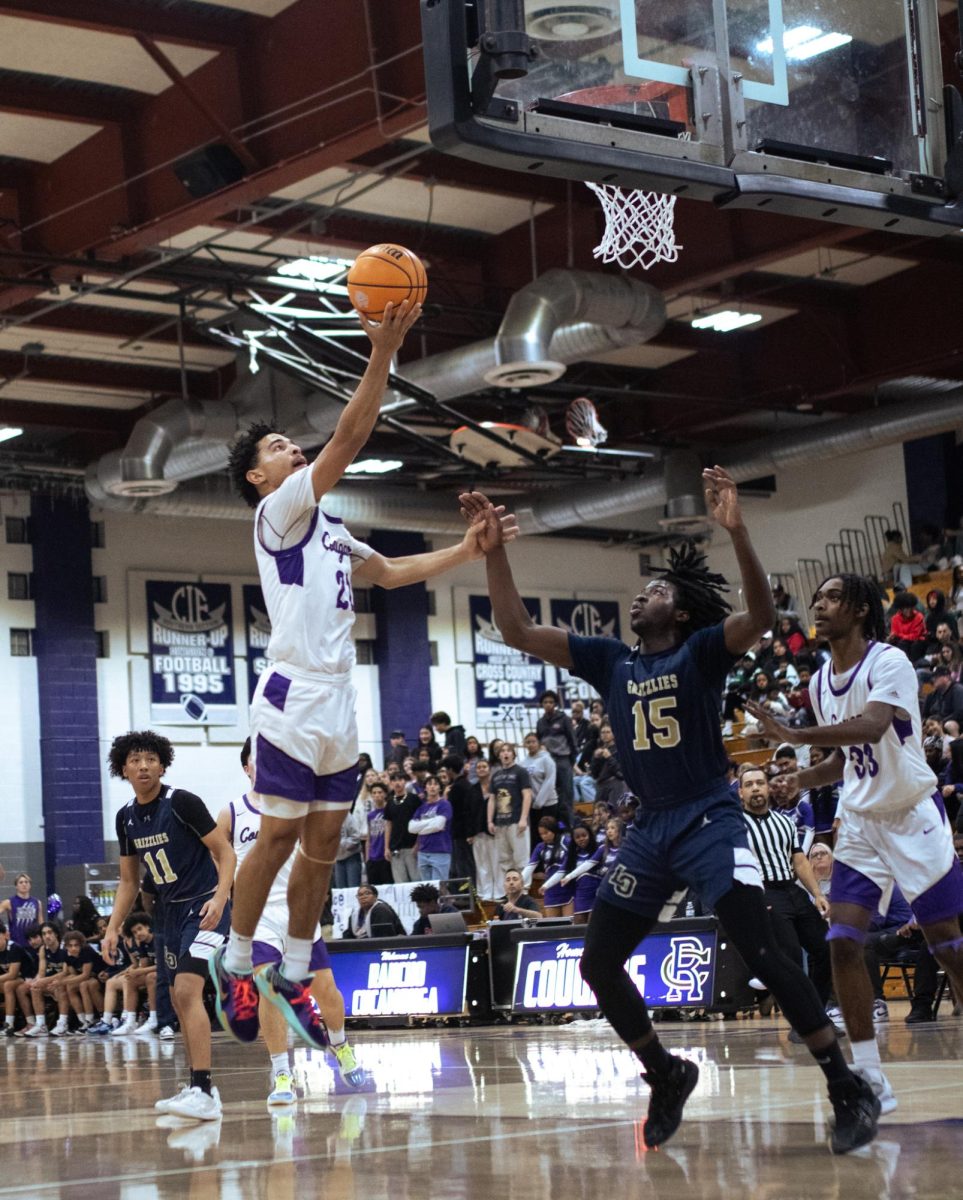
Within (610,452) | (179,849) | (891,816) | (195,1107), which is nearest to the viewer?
(891,816)

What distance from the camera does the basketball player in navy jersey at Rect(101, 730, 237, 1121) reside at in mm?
8414

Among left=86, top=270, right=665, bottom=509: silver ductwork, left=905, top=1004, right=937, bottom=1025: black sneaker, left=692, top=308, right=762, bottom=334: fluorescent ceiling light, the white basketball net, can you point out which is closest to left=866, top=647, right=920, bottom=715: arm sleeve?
the white basketball net

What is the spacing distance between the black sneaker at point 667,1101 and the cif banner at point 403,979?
1041 cm

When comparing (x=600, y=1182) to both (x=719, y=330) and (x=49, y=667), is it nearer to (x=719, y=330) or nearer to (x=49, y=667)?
(x=719, y=330)

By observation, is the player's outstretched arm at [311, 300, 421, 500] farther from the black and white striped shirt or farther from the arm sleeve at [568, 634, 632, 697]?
the black and white striped shirt

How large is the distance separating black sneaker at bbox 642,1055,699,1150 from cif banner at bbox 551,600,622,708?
2835 centimetres

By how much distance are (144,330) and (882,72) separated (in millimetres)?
17005

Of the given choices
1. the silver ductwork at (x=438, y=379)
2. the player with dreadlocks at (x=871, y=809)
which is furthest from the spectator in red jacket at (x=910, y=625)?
the player with dreadlocks at (x=871, y=809)

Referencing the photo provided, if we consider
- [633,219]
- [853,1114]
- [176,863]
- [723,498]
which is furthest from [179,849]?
[633,219]

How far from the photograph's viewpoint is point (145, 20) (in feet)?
49.9

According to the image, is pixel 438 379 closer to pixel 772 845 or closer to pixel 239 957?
pixel 772 845

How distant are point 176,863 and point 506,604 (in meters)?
3.11

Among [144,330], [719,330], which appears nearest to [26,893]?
[144,330]

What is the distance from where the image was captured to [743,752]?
2441cm
